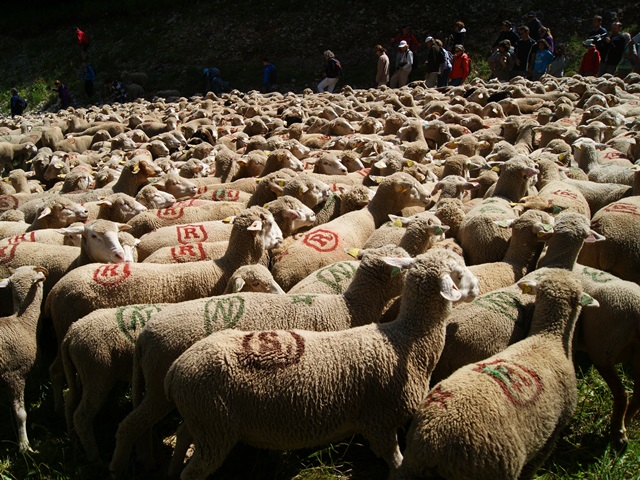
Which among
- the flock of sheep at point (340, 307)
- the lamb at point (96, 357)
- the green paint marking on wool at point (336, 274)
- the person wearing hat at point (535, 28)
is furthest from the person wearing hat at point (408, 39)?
the lamb at point (96, 357)

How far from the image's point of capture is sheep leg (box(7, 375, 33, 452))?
3.35m

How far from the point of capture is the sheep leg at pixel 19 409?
132 inches

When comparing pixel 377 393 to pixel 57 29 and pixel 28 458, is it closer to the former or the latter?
pixel 28 458

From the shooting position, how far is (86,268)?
13.2ft

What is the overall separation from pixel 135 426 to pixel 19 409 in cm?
101

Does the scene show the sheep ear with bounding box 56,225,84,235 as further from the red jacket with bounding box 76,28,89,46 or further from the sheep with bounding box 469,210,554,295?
the red jacket with bounding box 76,28,89,46

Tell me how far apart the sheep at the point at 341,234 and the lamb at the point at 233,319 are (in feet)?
3.14

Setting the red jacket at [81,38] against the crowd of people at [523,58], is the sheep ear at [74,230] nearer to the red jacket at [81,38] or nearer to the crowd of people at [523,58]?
the crowd of people at [523,58]

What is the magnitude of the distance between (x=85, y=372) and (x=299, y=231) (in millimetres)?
2572

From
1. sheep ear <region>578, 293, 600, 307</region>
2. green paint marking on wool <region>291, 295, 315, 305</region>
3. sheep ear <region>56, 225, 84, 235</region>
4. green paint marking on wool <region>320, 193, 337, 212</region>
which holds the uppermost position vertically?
sheep ear <region>578, 293, 600, 307</region>

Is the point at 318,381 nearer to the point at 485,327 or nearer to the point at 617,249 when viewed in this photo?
the point at 485,327

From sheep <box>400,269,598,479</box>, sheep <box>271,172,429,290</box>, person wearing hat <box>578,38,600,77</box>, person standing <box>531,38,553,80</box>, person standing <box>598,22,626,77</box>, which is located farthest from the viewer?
person standing <box>531,38,553,80</box>

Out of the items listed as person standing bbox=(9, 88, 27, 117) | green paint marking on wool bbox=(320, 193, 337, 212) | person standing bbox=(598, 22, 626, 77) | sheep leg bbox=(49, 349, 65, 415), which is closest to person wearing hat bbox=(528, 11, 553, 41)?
person standing bbox=(598, 22, 626, 77)

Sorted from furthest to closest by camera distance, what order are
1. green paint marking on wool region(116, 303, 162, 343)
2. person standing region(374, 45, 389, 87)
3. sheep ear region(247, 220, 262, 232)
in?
person standing region(374, 45, 389, 87), sheep ear region(247, 220, 262, 232), green paint marking on wool region(116, 303, 162, 343)
